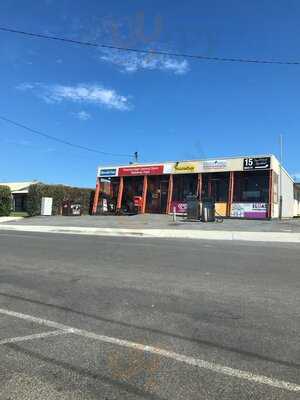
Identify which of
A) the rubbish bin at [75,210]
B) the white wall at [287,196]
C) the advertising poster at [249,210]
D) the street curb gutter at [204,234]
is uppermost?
the white wall at [287,196]

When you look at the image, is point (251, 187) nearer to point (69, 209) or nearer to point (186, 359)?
point (69, 209)

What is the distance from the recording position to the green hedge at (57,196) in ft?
137

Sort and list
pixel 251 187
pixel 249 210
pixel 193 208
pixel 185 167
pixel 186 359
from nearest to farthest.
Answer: pixel 186 359 → pixel 193 208 → pixel 249 210 → pixel 251 187 → pixel 185 167

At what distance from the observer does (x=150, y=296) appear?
27.8 feet

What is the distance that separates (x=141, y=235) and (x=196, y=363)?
740 inches

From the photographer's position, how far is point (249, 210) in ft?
120

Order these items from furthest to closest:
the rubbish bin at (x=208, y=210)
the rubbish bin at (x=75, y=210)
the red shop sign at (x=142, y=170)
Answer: the rubbish bin at (x=75, y=210) < the red shop sign at (x=142, y=170) < the rubbish bin at (x=208, y=210)

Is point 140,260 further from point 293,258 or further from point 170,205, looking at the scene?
point 170,205

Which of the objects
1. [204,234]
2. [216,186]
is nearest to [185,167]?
[216,186]

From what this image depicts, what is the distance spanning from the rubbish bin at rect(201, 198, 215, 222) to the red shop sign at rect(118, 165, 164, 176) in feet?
31.2

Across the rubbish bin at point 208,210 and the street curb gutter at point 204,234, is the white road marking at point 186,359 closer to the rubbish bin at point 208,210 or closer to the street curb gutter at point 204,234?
the street curb gutter at point 204,234

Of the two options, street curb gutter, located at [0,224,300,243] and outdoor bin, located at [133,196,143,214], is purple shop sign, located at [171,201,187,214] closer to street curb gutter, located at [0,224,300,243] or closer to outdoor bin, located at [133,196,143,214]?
outdoor bin, located at [133,196,143,214]

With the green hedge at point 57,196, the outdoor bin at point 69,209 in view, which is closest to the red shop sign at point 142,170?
the green hedge at point 57,196

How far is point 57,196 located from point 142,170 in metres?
7.46
